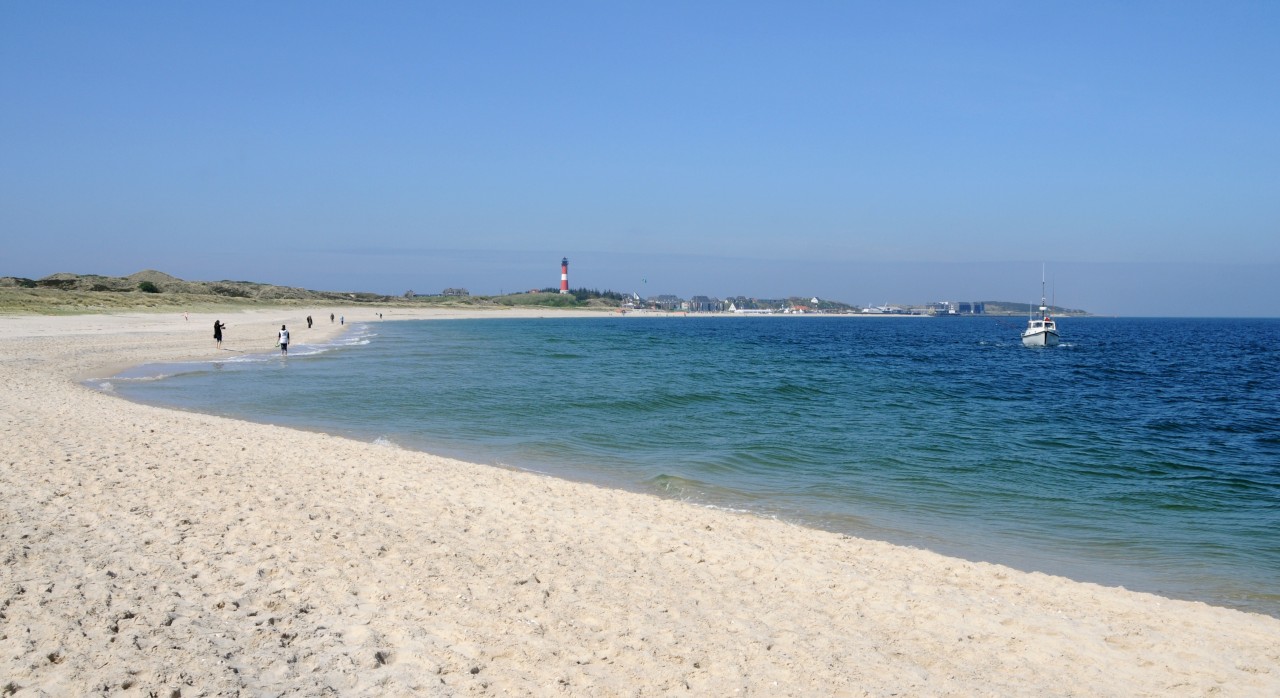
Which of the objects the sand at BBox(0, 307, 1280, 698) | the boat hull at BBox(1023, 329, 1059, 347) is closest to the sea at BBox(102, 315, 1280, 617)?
the sand at BBox(0, 307, 1280, 698)

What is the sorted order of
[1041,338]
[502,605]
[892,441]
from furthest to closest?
[1041,338], [892,441], [502,605]

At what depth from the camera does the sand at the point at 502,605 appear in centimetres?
491

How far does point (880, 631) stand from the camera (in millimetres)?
6180

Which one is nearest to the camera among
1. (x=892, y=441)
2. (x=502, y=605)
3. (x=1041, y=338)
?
(x=502, y=605)

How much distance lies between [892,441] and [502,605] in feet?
43.1

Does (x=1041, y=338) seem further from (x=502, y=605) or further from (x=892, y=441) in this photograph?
(x=502, y=605)

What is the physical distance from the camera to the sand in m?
4.91

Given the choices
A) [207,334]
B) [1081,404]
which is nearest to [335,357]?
[207,334]

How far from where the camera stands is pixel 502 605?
6.11 meters

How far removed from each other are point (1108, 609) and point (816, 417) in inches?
558

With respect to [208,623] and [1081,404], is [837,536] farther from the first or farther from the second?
[1081,404]

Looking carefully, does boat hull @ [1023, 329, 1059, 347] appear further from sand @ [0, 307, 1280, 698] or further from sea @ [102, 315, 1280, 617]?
sand @ [0, 307, 1280, 698]

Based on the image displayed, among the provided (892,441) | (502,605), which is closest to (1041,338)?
(892,441)

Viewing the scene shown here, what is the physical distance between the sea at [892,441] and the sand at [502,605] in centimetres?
Result: 192
